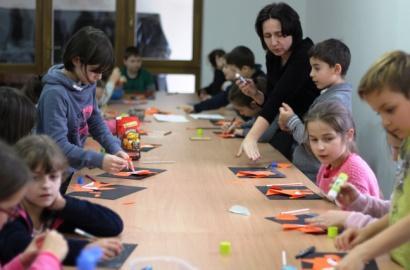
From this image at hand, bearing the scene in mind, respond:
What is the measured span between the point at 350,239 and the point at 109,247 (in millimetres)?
707

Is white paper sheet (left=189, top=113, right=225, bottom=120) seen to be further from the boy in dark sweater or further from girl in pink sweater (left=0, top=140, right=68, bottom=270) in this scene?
girl in pink sweater (left=0, top=140, right=68, bottom=270)

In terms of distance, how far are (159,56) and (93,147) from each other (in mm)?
5019

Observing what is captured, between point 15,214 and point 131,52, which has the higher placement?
point 15,214

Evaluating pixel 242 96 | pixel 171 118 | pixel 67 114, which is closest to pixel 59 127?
pixel 67 114

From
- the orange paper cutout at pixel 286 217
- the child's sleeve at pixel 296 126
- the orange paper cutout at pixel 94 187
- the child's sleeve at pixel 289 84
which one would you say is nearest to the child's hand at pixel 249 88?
the child's sleeve at pixel 289 84

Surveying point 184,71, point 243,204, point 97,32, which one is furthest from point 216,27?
point 243,204

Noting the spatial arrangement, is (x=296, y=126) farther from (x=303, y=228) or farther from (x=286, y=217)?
(x=303, y=228)

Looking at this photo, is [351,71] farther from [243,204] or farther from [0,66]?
[0,66]

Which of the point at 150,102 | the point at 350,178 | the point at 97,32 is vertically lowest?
the point at 150,102

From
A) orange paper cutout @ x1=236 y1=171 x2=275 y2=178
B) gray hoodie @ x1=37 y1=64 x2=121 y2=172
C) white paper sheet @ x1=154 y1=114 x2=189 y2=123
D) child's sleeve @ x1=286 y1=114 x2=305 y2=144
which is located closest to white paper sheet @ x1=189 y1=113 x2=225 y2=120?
white paper sheet @ x1=154 y1=114 x2=189 y2=123

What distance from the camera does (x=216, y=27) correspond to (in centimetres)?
862

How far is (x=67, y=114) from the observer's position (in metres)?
3.13

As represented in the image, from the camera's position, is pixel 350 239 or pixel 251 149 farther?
pixel 251 149

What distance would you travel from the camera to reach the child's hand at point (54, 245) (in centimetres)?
165
